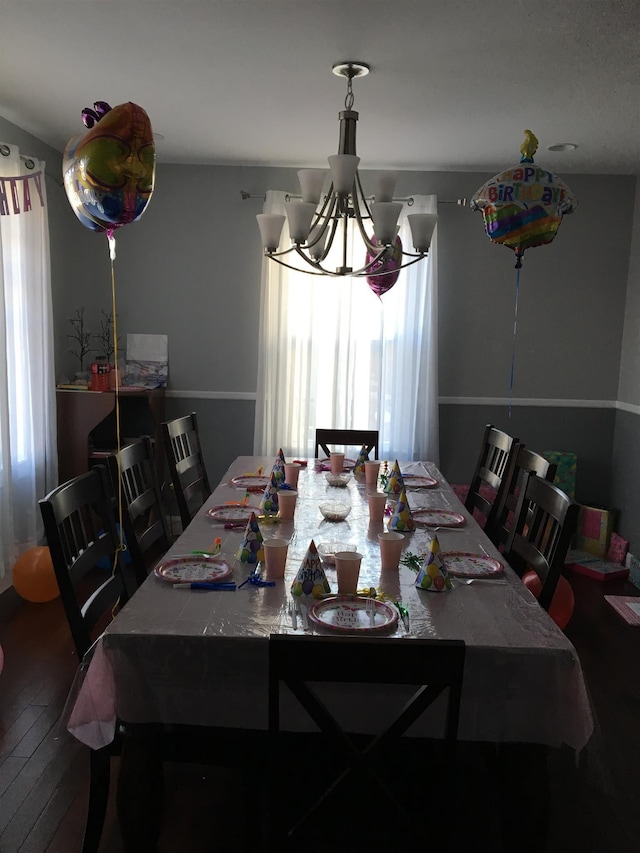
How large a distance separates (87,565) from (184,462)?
1.13m

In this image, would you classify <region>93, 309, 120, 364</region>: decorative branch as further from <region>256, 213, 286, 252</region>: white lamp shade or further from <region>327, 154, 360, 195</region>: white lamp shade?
<region>327, 154, 360, 195</region>: white lamp shade

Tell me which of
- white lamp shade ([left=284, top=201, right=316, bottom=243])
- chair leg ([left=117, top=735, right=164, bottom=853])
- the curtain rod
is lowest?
chair leg ([left=117, top=735, right=164, bottom=853])

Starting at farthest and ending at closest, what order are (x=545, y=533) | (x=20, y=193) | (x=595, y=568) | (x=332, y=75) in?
(x=595, y=568) → (x=20, y=193) → (x=332, y=75) → (x=545, y=533)

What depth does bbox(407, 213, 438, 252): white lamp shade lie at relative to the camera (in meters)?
2.33

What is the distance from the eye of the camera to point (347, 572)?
1.62 m

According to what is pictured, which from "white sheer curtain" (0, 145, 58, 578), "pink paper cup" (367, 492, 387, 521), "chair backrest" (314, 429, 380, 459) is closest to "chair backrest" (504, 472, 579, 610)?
"pink paper cup" (367, 492, 387, 521)

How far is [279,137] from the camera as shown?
11.6 ft

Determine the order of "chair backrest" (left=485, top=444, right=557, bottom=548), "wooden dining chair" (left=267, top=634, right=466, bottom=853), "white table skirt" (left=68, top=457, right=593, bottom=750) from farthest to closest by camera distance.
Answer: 1. "chair backrest" (left=485, top=444, right=557, bottom=548)
2. "white table skirt" (left=68, top=457, right=593, bottom=750)
3. "wooden dining chair" (left=267, top=634, right=466, bottom=853)

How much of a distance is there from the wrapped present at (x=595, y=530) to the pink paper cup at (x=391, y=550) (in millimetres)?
2632

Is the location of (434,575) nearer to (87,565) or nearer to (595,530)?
(87,565)

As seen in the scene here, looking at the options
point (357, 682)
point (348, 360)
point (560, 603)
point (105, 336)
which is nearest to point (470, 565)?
point (357, 682)

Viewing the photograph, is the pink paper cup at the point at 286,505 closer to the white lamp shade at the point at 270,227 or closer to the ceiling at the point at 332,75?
the white lamp shade at the point at 270,227

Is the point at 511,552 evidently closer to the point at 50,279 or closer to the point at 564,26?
the point at 564,26

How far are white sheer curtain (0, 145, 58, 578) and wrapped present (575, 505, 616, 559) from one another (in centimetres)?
317
